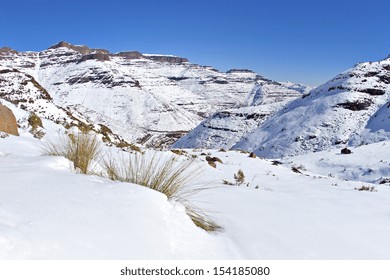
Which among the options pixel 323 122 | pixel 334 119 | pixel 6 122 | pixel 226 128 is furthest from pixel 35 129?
pixel 226 128

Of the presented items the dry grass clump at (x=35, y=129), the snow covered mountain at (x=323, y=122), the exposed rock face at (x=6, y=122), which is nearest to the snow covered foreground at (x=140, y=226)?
the exposed rock face at (x=6, y=122)

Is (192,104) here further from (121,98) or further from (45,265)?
(45,265)

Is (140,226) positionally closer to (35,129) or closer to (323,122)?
(35,129)

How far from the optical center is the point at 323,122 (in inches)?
1209

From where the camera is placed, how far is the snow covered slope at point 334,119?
27.8m

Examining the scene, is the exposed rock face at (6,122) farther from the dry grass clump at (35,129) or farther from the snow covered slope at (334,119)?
the snow covered slope at (334,119)

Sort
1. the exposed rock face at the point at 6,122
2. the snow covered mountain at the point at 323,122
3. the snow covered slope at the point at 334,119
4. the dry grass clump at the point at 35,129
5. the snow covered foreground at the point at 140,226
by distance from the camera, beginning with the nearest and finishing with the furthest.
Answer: the snow covered foreground at the point at 140,226 < the exposed rock face at the point at 6,122 < the dry grass clump at the point at 35,129 < the snow covered slope at the point at 334,119 < the snow covered mountain at the point at 323,122

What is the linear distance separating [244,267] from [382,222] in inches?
74.3

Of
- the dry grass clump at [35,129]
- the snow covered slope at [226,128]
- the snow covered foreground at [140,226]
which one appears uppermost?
the snow covered slope at [226,128]

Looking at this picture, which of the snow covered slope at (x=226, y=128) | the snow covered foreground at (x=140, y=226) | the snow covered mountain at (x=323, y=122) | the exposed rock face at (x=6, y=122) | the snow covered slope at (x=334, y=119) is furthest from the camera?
the snow covered slope at (x=226, y=128)

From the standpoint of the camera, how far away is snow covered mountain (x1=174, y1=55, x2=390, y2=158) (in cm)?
2797

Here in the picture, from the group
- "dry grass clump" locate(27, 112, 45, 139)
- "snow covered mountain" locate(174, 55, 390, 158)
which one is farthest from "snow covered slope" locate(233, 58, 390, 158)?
"dry grass clump" locate(27, 112, 45, 139)

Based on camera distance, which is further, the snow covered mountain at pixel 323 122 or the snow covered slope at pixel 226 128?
the snow covered slope at pixel 226 128

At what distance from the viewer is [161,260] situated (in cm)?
158
